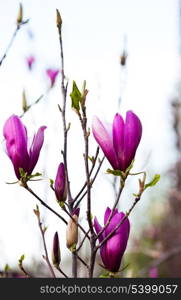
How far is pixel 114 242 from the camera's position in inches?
30.6

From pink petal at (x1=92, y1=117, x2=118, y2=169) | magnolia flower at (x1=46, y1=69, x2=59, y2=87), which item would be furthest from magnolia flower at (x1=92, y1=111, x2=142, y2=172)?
magnolia flower at (x1=46, y1=69, x2=59, y2=87)

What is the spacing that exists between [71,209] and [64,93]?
0.24 meters

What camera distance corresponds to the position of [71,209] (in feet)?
2.61

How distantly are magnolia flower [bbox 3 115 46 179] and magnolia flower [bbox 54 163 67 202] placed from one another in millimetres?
55

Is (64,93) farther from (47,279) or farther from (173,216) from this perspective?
(173,216)

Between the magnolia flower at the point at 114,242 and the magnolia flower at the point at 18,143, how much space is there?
161mm

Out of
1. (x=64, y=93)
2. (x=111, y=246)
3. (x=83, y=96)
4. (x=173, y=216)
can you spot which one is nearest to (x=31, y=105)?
(x=64, y=93)

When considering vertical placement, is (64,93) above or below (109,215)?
above

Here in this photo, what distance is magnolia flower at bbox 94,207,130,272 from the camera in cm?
78

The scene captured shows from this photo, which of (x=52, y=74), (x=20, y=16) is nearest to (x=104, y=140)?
(x=20, y=16)

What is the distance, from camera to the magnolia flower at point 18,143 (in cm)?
79

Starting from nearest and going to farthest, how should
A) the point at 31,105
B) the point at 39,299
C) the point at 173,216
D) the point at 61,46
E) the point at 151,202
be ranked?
1. the point at 39,299
2. the point at 61,46
3. the point at 31,105
4. the point at 173,216
5. the point at 151,202

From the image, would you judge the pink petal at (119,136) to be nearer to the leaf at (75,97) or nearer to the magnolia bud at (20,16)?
the leaf at (75,97)

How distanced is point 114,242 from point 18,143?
24 cm
